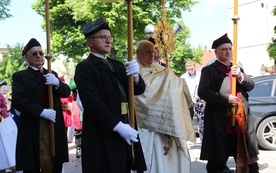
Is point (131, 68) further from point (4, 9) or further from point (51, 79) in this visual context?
point (4, 9)

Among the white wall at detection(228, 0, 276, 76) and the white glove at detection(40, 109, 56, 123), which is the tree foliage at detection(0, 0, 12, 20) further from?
the white wall at detection(228, 0, 276, 76)

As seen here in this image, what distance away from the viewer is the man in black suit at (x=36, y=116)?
4.10 meters

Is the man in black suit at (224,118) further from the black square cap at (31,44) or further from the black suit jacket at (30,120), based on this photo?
the black square cap at (31,44)

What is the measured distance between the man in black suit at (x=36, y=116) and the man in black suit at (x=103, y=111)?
1.09 meters

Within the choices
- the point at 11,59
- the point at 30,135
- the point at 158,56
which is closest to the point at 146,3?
the point at 158,56

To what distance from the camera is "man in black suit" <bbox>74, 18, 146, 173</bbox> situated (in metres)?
3.08

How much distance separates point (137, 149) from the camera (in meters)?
3.36

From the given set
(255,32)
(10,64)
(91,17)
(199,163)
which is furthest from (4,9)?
(10,64)

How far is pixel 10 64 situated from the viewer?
64.8 m

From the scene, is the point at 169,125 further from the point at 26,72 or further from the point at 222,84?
the point at 26,72

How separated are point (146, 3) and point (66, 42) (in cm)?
535

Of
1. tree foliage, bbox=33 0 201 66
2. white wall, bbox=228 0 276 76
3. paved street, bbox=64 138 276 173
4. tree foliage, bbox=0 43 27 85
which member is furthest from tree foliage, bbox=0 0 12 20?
tree foliage, bbox=0 43 27 85

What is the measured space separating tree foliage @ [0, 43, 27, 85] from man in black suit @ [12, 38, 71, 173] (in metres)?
57.8

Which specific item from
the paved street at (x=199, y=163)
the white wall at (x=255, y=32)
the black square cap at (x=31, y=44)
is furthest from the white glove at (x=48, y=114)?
the white wall at (x=255, y=32)
